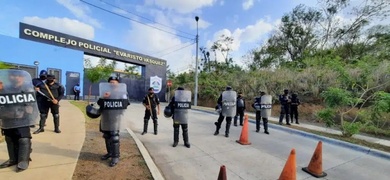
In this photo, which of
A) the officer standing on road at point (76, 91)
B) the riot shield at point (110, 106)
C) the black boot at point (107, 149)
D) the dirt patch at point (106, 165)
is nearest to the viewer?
the dirt patch at point (106, 165)

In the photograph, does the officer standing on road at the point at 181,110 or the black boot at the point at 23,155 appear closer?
the black boot at the point at 23,155

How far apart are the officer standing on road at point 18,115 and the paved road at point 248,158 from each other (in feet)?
7.89

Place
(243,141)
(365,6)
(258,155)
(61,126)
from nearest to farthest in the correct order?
1. (258,155)
2. (243,141)
3. (61,126)
4. (365,6)

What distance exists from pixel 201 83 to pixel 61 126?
1794 cm

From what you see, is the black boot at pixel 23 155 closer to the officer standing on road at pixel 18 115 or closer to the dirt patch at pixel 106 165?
the officer standing on road at pixel 18 115

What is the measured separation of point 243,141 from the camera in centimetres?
682

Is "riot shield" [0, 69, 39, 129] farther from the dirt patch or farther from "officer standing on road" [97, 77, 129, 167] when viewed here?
the dirt patch

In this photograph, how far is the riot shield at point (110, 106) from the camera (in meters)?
4.33

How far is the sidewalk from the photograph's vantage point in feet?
11.9

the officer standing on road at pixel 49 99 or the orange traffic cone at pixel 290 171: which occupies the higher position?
the officer standing on road at pixel 49 99

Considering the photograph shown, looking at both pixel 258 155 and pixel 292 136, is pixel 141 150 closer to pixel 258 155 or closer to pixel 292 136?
pixel 258 155

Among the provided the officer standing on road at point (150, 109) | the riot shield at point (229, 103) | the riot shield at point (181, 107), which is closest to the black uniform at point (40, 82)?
the officer standing on road at point (150, 109)

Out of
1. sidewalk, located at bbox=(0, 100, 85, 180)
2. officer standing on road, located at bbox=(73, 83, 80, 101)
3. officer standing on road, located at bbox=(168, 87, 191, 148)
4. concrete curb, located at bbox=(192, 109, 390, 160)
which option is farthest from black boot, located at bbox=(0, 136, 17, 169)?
officer standing on road, located at bbox=(73, 83, 80, 101)

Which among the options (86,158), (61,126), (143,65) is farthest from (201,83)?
(86,158)
